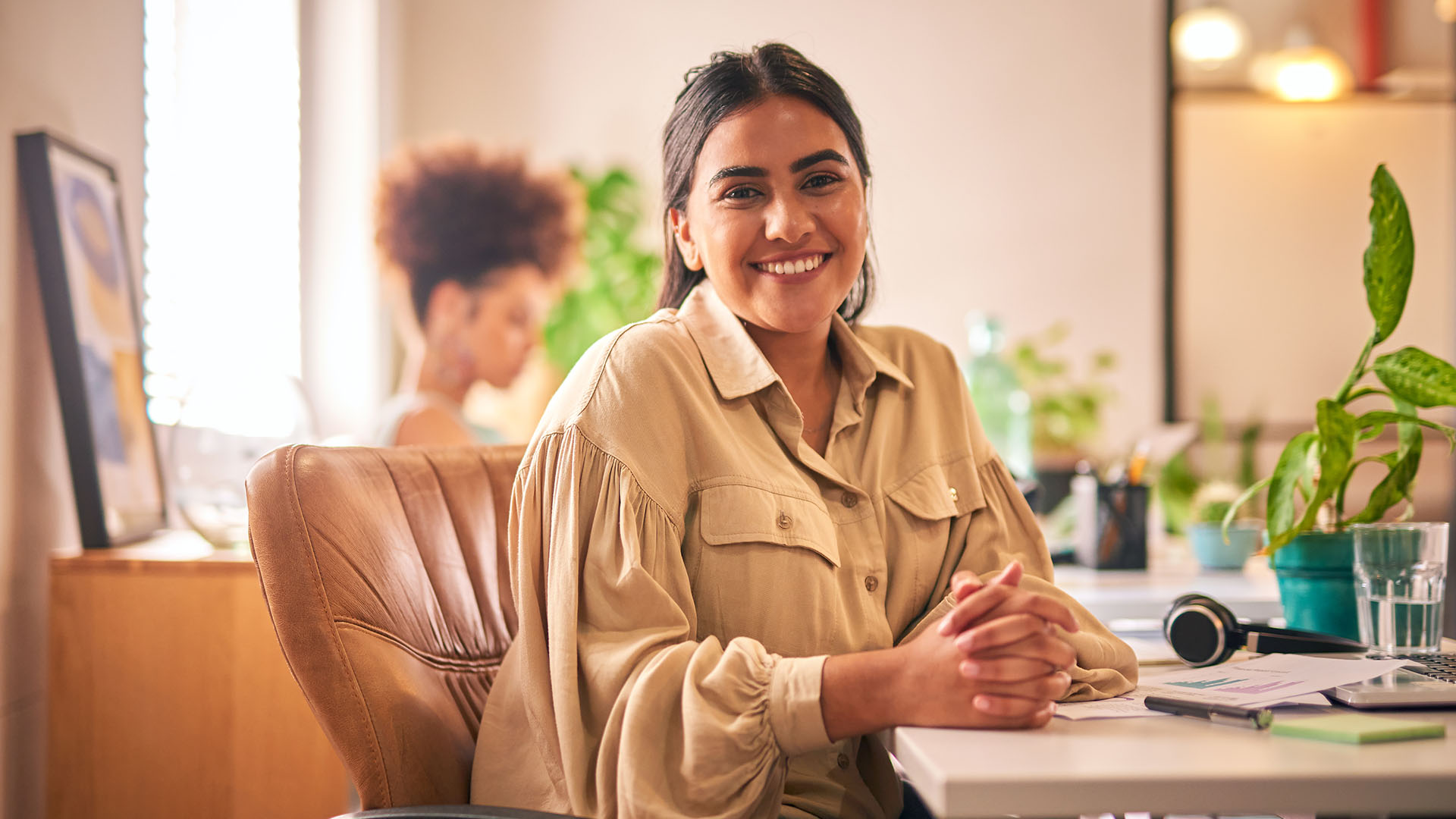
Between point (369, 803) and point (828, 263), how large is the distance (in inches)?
29.7

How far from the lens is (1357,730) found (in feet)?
2.64

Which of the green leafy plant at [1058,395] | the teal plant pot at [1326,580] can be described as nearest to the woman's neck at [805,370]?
the teal plant pot at [1326,580]

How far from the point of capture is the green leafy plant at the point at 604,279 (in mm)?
3770

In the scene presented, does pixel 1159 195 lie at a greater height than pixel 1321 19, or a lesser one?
lesser

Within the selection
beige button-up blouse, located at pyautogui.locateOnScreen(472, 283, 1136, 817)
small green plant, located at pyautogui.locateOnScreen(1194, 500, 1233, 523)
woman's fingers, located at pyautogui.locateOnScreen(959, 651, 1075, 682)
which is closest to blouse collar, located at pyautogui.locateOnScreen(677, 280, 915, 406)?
beige button-up blouse, located at pyautogui.locateOnScreen(472, 283, 1136, 817)

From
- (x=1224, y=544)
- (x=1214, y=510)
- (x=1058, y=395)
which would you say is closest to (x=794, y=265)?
(x=1224, y=544)

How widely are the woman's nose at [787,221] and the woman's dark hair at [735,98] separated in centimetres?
12

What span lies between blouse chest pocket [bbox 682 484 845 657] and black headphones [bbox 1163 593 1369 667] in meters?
0.39

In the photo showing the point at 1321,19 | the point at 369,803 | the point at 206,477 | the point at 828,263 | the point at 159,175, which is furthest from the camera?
the point at 1321,19

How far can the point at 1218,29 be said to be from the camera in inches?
160

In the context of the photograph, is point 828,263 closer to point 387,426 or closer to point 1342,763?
point 1342,763

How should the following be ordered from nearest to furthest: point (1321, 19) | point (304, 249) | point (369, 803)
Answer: point (369, 803) → point (304, 249) → point (1321, 19)

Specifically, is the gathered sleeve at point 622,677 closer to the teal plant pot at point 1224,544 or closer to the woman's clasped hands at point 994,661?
the woman's clasped hands at point 994,661

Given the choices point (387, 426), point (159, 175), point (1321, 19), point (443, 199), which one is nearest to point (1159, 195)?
point (1321, 19)
